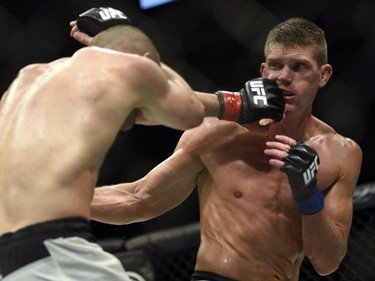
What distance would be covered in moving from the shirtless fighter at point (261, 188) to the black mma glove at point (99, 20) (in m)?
0.37

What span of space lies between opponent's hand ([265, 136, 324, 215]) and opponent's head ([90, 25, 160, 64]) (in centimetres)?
44

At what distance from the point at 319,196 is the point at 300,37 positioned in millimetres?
498

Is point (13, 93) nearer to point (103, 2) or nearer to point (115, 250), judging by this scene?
point (115, 250)

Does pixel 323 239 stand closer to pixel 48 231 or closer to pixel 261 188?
pixel 261 188

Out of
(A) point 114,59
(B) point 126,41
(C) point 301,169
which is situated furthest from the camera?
(C) point 301,169

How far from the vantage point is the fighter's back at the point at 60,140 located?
1.33 m

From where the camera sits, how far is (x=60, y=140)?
4.43 feet

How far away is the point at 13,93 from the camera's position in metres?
1.51

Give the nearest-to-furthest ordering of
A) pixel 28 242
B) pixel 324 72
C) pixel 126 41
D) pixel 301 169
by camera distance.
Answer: pixel 28 242 → pixel 126 41 → pixel 301 169 → pixel 324 72

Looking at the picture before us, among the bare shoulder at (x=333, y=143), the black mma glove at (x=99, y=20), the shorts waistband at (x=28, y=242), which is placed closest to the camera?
the shorts waistband at (x=28, y=242)

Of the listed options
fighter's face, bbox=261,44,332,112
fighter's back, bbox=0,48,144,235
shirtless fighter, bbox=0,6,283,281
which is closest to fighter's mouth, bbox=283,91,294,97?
fighter's face, bbox=261,44,332,112

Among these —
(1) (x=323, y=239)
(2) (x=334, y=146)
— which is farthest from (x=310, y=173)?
(2) (x=334, y=146)

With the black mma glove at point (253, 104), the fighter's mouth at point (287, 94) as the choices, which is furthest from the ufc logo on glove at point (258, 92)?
the fighter's mouth at point (287, 94)

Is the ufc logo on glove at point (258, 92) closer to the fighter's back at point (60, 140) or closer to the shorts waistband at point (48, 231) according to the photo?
the fighter's back at point (60, 140)
